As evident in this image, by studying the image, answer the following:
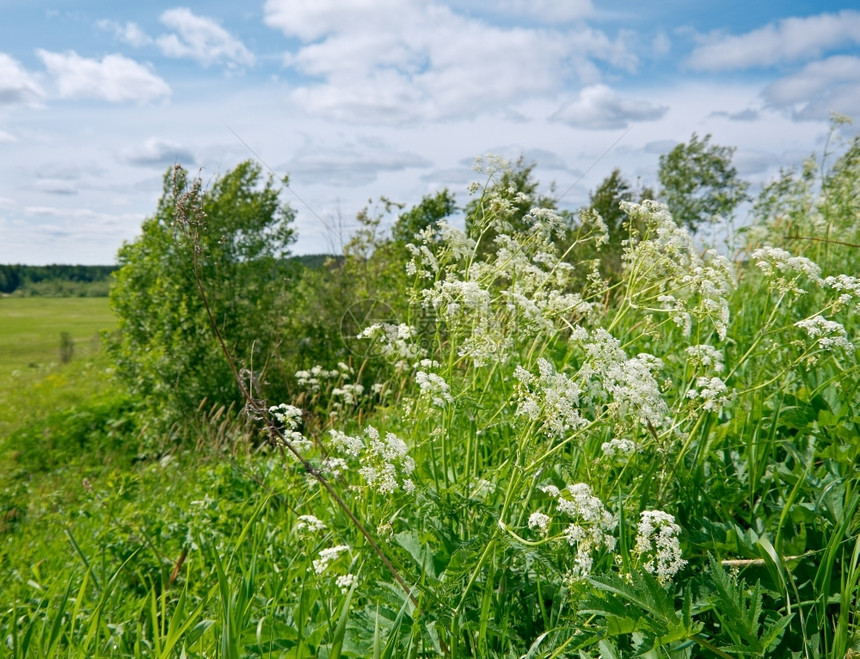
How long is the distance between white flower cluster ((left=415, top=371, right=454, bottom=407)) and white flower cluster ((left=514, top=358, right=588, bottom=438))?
0.45 meters

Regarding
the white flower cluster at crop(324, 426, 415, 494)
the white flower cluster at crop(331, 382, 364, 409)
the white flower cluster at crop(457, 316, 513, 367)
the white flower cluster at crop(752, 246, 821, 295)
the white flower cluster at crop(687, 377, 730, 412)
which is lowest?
the white flower cluster at crop(331, 382, 364, 409)

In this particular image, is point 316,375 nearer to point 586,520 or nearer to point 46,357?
point 586,520

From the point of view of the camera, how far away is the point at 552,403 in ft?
7.50

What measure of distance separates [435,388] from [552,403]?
25.7 inches

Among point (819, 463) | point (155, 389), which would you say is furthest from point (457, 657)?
point (155, 389)

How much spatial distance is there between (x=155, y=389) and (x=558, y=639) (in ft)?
34.0

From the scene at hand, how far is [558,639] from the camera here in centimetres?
226

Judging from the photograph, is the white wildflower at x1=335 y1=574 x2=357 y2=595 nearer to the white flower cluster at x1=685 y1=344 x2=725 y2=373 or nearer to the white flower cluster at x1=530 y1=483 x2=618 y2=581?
the white flower cluster at x1=530 y1=483 x2=618 y2=581

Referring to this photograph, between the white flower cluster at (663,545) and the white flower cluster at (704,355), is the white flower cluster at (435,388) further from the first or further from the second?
the white flower cluster at (704,355)

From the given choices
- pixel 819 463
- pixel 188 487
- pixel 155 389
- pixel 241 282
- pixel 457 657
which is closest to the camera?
pixel 457 657

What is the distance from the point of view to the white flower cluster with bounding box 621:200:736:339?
298 centimetres

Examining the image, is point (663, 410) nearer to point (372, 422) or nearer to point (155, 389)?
point (372, 422)

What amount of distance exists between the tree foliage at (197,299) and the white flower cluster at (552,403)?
8687 millimetres

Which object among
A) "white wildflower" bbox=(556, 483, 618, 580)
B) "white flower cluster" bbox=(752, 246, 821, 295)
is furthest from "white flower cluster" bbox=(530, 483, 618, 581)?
"white flower cluster" bbox=(752, 246, 821, 295)
